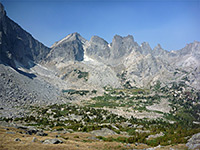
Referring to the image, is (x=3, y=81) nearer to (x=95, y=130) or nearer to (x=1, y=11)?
(x=95, y=130)

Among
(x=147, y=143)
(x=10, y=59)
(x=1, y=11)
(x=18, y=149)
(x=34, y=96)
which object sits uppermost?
(x=1, y=11)

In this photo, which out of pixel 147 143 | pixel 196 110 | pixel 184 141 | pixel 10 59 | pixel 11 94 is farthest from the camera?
pixel 10 59

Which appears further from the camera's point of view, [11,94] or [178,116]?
[178,116]

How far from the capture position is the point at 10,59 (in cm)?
18675

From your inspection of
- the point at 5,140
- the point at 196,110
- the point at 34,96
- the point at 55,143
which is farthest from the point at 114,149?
the point at 196,110

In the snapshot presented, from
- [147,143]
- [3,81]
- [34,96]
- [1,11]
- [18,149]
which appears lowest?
[147,143]

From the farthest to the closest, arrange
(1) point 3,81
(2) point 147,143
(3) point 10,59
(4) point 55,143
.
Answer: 1. (3) point 10,59
2. (1) point 3,81
3. (2) point 147,143
4. (4) point 55,143

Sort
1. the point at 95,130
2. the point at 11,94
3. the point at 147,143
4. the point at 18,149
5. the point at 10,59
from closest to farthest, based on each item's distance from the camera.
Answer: the point at 18,149
the point at 147,143
the point at 95,130
the point at 11,94
the point at 10,59

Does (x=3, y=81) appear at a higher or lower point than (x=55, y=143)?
higher

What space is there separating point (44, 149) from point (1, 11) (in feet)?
764

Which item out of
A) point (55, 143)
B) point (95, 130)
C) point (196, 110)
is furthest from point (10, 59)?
point (196, 110)

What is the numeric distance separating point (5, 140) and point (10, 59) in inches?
7665

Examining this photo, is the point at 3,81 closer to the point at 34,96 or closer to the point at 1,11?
the point at 34,96

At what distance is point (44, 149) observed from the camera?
20719 mm
